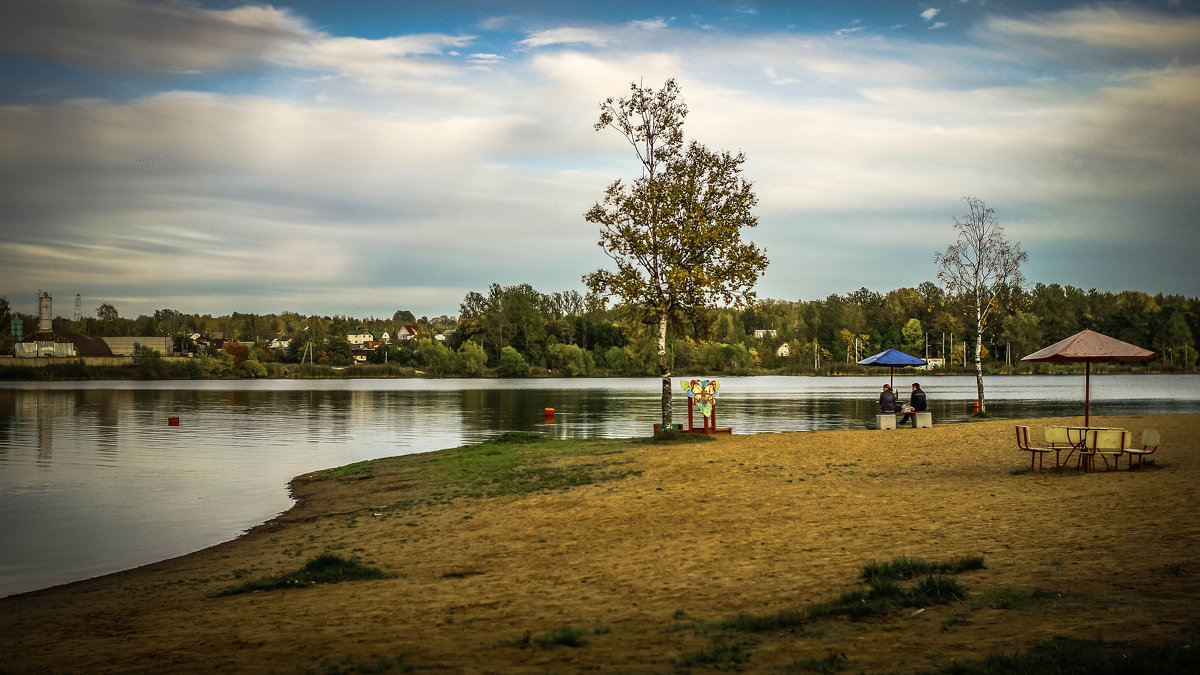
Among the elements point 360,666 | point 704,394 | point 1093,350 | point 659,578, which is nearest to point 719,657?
point 360,666

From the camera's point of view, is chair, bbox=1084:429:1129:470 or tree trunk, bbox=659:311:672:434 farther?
→ tree trunk, bbox=659:311:672:434

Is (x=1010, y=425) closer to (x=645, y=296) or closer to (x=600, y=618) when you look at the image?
(x=645, y=296)

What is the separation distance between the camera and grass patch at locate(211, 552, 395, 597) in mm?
12000

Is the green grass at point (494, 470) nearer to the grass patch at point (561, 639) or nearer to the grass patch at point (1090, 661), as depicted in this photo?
the grass patch at point (561, 639)

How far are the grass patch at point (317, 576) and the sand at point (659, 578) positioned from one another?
13.0 inches

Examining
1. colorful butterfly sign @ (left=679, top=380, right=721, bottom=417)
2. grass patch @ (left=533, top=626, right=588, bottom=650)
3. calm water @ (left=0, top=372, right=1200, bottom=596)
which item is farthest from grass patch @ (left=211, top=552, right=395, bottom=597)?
colorful butterfly sign @ (left=679, top=380, right=721, bottom=417)

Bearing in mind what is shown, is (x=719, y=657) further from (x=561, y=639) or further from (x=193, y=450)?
(x=193, y=450)

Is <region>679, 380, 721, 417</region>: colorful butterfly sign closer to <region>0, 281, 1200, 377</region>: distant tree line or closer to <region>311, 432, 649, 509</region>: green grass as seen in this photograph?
<region>311, 432, 649, 509</region>: green grass

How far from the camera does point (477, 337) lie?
527 feet

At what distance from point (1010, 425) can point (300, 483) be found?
25.2m

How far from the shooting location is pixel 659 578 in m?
10.9

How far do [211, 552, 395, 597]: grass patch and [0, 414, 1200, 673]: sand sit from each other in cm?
33

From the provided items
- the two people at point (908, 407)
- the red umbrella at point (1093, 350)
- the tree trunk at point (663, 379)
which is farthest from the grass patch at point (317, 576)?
the two people at point (908, 407)

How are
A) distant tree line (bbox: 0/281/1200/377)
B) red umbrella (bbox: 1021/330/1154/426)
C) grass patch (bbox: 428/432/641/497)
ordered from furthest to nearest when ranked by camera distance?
distant tree line (bbox: 0/281/1200/377), red umbrella (bbox: 1021/330/1154/426), grass patch (bbox: 428/432/641/497)
